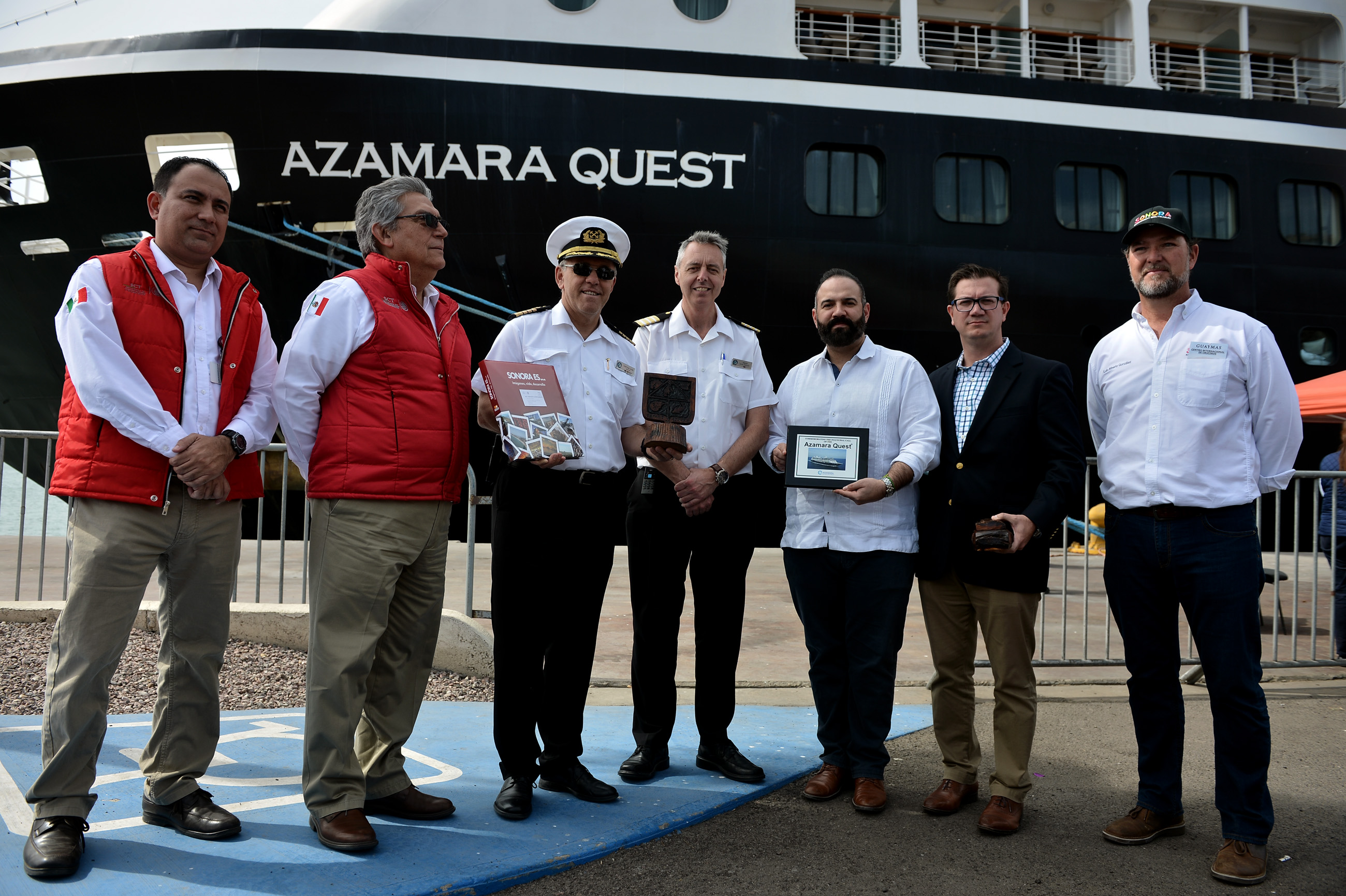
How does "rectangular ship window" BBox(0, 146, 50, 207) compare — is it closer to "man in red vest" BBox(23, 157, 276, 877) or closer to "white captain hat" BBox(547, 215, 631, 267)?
"man in red vest" BBox(23, 157, 276, 877)

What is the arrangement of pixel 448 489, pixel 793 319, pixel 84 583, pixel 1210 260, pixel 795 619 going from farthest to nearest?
pixel 1210 260 → pixel 793 319 → pixel 795 619 → pixel 448 489 → pixel 84 583

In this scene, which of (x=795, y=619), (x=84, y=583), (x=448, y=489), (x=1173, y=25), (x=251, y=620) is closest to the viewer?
(x=84, y=583)

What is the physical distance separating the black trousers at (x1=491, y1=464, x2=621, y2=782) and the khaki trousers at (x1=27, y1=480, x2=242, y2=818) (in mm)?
880

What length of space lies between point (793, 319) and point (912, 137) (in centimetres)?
230

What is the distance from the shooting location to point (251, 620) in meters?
5.52

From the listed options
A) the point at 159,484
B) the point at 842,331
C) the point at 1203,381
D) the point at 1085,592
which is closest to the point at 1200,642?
the point at 1203,381

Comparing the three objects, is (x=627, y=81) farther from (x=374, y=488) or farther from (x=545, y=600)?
(x=374, y=488)

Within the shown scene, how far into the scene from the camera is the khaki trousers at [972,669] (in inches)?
129

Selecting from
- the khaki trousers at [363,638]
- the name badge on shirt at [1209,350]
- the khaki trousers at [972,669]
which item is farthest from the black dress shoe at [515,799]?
the name badge on shirt at [1209,350]

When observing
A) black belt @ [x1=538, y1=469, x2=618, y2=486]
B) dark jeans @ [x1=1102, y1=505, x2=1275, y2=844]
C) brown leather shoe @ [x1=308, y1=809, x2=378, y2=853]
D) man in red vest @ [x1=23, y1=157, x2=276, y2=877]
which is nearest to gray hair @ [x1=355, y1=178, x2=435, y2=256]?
man in red vest @ [x1=23, y1=157, x2=276, y2=877]

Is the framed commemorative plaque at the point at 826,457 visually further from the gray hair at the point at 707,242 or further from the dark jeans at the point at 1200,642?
the dark jeans at the point at 1200,642

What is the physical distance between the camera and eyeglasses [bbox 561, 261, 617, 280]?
11.2 ft

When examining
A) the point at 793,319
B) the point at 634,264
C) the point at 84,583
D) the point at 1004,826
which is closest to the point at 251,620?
Answer: the point at 84,583

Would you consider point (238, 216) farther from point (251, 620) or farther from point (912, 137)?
point (912, 137)
